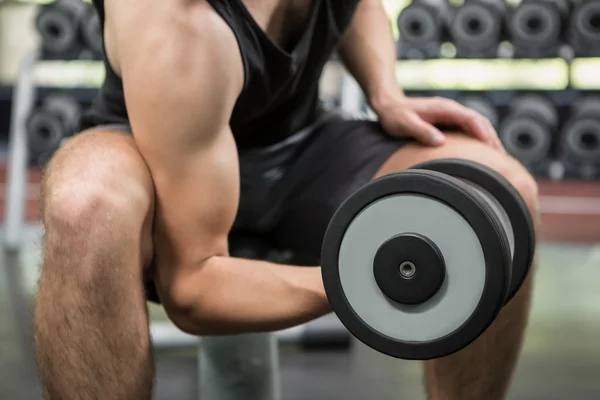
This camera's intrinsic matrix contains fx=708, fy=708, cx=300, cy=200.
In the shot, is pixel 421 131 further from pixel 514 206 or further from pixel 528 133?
pixel 528 133

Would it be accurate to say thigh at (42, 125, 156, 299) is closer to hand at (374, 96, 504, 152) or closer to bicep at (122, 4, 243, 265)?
bicep at (122, 4, 243, 265)

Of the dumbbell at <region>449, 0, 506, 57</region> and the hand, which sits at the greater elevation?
the hand

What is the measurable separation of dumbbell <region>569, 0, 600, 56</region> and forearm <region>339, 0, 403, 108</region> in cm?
261

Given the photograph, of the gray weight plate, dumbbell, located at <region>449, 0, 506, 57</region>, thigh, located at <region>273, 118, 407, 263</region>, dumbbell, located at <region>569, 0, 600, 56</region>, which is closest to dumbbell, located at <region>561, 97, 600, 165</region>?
dumbbell, located at <region>569, 0, 600, 56</region>

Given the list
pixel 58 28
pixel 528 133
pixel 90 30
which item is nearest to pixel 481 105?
pixel 528 133

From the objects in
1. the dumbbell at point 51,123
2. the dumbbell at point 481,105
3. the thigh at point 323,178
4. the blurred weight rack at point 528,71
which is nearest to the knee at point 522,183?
the thigh at point 323,178

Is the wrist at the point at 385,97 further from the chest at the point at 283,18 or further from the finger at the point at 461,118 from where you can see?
the chest at the point at 283,18

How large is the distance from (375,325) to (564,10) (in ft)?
10.5

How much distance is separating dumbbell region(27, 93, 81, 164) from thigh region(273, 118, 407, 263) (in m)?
1.90

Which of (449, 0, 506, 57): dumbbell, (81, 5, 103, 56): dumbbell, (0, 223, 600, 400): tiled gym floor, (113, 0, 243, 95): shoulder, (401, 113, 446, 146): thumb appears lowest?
(0, 223, 600, 400): tiled gym floor

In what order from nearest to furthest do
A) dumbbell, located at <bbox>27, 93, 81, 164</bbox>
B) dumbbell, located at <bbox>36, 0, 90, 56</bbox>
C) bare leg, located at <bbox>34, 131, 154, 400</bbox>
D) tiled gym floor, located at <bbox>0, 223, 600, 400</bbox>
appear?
bare leg, located at <bbox>34, 131, 154, 400</bbox> < tiled gym floor, located at <bbox>0, 223, 600, 400</bbox> < dumbbell, located at <bbox>27, 93, 81, 164</bbox> < dumbbell, located at <bbox>36, 0, 90, 56</bbox>

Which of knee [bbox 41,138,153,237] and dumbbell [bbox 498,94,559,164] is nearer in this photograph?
knee [bbox 41,138,153,237]

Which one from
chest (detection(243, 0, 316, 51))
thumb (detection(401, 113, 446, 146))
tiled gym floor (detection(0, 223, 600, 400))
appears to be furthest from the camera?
tiled gym floor (detection(0, 223, 600, 400))

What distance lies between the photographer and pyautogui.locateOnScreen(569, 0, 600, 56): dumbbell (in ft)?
11.2
